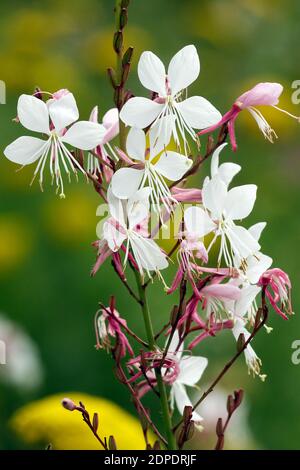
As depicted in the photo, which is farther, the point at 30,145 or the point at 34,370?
the point at 34,370

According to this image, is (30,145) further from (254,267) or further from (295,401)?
(295,401)

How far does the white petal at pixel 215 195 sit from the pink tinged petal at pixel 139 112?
13cm

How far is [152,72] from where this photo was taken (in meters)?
1.37

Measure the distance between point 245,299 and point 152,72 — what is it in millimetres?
376

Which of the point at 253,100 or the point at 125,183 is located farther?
the point at 253,100

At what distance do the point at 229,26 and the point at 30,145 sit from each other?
137 inches

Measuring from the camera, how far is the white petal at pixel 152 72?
4.46 ft

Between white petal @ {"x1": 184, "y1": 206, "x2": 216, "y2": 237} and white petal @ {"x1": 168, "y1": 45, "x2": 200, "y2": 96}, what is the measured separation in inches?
7.2

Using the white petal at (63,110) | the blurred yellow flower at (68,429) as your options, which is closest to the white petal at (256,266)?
the white petal at (63,110)

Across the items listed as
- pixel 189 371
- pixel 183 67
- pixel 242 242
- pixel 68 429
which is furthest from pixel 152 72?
pixel 68 429

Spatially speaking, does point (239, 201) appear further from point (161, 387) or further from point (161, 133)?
point (161, 387)

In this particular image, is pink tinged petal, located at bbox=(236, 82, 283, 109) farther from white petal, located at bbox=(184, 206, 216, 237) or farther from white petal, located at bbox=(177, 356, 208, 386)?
white petal, located at bbox=(177, 356, 208, 386)

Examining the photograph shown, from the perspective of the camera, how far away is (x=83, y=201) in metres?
3.74

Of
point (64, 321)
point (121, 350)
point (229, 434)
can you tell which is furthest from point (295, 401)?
point (121, 350)
